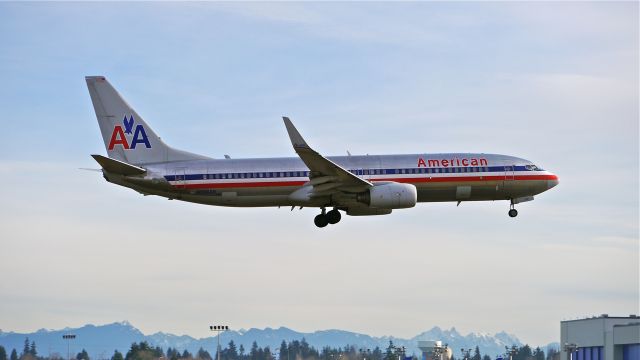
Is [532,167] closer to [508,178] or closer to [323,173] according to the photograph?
[508,178]

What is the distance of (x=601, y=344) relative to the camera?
10588cm

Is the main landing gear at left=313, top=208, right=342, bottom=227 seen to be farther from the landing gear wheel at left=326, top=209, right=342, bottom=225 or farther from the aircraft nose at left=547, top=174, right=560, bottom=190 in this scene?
the aircraft nose at left=547, top=174, right=560, bottom=190

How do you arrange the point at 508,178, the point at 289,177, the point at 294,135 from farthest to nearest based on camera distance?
1. the point at 508,178
2. the point at 289,177
3. the point at 294,135

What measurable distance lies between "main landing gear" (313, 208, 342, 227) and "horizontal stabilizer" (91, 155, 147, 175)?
12.8 m

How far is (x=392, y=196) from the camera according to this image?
72.6 metres

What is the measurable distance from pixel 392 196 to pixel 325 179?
4.60m

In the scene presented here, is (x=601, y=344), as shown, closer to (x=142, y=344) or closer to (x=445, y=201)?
(x=445, y=201)

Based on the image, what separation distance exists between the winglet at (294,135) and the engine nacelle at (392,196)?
21.2ft

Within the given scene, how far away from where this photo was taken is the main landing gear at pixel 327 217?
7731cm

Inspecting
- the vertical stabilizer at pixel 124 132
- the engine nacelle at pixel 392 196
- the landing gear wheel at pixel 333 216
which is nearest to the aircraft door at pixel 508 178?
the engine nacelle at pixel 392 196

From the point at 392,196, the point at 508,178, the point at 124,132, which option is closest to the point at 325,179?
the point at 392,196

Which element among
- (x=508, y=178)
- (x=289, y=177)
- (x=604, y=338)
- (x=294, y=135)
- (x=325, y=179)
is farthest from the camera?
(x=604, y=338)

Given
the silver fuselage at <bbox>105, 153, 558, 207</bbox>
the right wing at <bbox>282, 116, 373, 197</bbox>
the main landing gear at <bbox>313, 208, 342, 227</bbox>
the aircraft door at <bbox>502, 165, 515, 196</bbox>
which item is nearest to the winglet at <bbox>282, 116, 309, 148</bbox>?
the right wing at <bbox>282, 116, 373, 197</bbox>

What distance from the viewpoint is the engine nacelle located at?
72.6 metres
